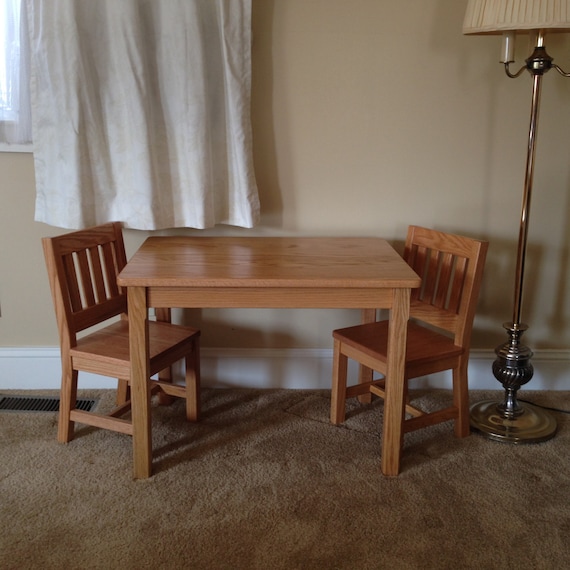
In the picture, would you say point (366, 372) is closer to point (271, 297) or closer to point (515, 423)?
point (515, 423)

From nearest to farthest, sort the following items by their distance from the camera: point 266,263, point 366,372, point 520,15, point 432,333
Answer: point 520,15, point 266,263, point 432,333, point 366,372

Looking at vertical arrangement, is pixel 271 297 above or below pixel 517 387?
above

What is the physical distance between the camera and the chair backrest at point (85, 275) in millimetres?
2078

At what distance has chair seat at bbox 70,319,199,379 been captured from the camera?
82.2 inches

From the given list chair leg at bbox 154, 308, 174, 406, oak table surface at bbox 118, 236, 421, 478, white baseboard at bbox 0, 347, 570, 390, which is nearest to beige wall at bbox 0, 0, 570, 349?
white baseboard at bbox 0, 347, 570, 390

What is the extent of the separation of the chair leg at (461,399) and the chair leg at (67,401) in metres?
1.33

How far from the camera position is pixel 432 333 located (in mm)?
2357

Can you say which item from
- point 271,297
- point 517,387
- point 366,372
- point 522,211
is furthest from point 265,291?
point 517,387

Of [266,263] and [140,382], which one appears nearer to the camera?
[140,382]

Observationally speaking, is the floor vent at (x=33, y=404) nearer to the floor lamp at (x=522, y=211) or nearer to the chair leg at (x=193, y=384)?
the chair leg at (x=193, y=384)

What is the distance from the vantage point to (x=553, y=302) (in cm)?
270

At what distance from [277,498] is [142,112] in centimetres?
141

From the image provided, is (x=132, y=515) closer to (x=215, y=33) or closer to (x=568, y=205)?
(x=215, y=33)

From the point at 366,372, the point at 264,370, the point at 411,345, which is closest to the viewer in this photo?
the point at 411,345
